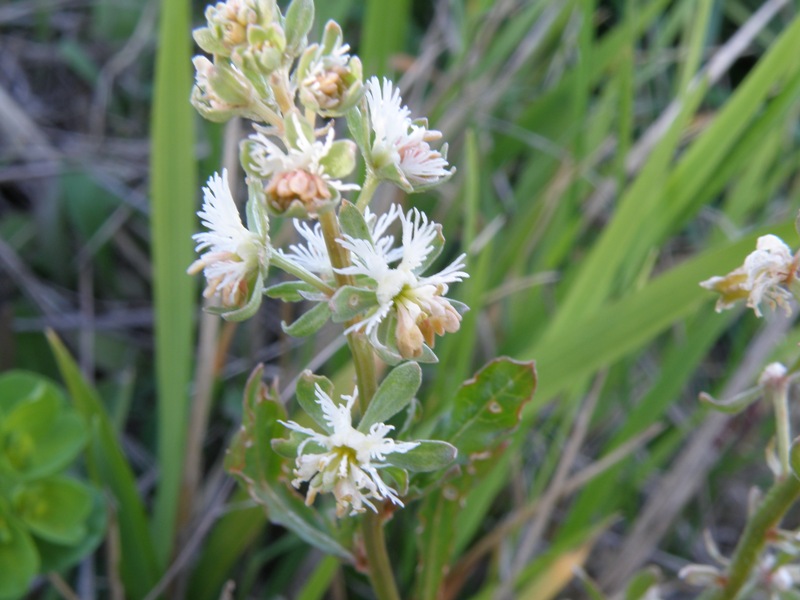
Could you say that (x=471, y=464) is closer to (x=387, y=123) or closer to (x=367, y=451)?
(x=367, y=451)

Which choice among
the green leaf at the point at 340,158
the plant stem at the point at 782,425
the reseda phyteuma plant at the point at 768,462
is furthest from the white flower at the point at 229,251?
the plant stem at the point at 782,425

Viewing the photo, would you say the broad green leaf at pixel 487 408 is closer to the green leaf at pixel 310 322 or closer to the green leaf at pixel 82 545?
the green leaf at pixel 310 322

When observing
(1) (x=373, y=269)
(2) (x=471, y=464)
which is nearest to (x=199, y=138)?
(2) (x=471, y=464)

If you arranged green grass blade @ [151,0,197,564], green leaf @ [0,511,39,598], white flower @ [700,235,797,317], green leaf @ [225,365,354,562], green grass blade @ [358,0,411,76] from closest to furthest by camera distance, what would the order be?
white flower @ [700,235,797,317] → green leaf @ [225,365,354,562] → green leaf @ [0,511,39,598] → green grass blade @ [151,0,197,564] → green grass blade @ [358,0,411,76]

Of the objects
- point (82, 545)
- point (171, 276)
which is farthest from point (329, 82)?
point (82, 545)

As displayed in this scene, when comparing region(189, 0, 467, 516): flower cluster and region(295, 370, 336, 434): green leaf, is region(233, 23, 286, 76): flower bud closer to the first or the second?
region(189, 0, 467, 516): flower cluster

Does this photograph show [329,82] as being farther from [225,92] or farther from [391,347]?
[391,347]

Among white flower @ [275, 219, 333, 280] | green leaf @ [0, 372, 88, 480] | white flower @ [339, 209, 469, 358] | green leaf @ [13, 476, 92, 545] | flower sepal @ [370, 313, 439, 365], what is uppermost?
white flower @ [339, 209, 469, 358]

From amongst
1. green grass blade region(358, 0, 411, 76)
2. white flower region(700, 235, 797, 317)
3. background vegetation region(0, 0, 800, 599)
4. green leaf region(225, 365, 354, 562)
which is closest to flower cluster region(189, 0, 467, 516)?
green leaf region(225, 365, 354, 562)
